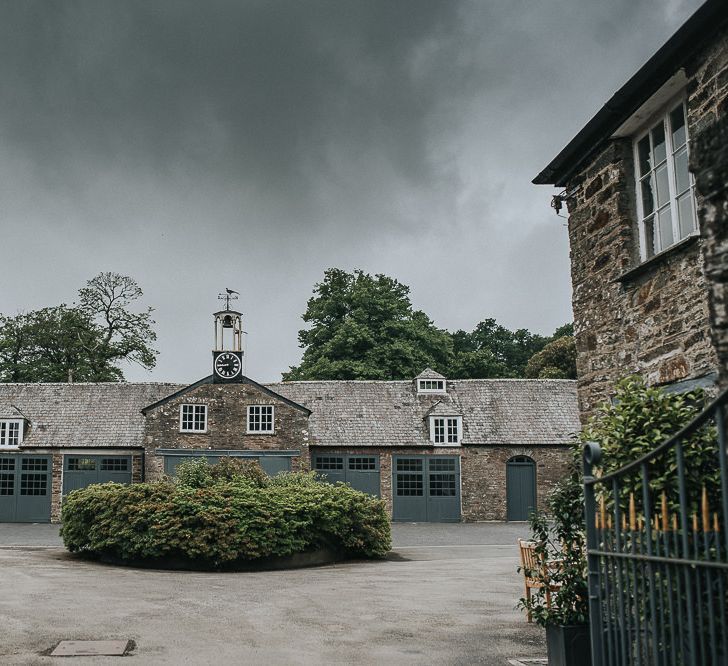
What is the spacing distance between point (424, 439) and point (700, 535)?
3003 cm

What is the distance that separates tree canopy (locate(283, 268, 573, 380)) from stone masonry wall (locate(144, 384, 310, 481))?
495 inches

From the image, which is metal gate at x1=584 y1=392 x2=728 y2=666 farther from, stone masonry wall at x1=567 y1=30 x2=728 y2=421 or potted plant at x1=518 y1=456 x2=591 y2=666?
stone masonry wall at x1=567 y1=30 x2=728 y2=421

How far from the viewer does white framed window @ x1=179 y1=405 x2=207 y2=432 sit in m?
34.4

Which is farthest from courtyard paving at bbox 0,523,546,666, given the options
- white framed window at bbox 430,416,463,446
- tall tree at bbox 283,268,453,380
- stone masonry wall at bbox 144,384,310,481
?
tall tree at bbox 283,268,453,380

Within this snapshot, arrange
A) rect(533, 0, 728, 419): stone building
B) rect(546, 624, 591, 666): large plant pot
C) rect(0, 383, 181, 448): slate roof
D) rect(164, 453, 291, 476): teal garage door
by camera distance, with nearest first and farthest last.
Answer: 1. rect(546, 624, 591, 666): large plant pot
2. rect(533, 0, 728, 419): stone building
3. rect(164, 453, 291, 476): teal garage door
4. rect(0, 383, 181, 448): slate roof

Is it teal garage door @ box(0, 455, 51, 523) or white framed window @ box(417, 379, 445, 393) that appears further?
white framed window @ box(417, 379, 445, 393)

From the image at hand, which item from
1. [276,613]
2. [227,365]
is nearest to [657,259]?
[276,613]

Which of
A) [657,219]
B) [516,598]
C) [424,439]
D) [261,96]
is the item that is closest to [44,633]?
[516,598]

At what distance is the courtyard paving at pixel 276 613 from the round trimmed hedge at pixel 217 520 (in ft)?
2.21

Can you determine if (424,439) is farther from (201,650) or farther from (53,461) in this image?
(201,650)

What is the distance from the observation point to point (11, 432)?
35.0 meters

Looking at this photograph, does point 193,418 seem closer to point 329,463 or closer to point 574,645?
point 329,463

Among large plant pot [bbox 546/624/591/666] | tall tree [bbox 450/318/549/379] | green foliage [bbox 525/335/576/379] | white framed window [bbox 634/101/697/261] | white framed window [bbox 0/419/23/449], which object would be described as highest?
tall tree [bbox 450/318/549/379]

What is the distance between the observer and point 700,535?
217 inches
